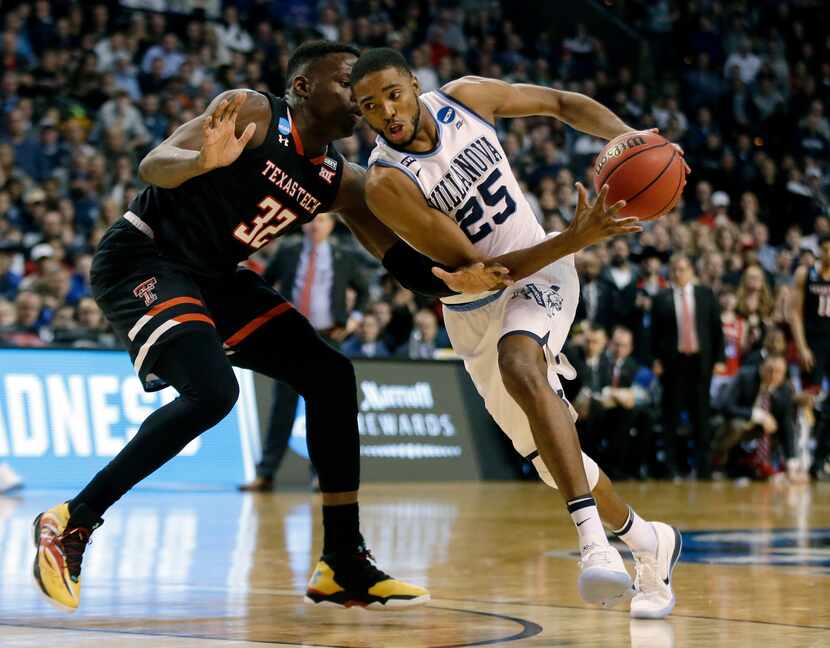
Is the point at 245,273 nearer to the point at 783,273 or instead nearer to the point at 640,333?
the point at 640,333

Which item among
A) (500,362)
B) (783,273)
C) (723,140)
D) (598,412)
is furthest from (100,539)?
(723,140)

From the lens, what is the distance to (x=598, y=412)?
527 inches

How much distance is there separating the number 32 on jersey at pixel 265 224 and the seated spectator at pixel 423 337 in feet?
26.0

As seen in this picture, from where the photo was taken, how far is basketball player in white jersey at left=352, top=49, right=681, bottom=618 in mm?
4586

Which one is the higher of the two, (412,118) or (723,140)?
(723,140)

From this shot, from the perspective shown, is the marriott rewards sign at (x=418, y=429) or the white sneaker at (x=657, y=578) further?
the marriott rewards sign at (x=418, y=429)

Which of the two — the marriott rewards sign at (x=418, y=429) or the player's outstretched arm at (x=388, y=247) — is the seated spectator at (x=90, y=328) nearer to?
the marriott rewards sign at (x=418, y=429)

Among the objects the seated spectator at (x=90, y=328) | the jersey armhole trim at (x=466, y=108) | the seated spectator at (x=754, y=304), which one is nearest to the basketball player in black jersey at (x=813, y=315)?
the seated spectator at (x=754, y=304)

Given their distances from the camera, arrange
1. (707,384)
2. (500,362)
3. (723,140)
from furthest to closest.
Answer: (723,140) → (707,384) → (500,362)

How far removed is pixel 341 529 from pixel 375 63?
1625mm

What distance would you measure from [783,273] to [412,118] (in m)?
12.4

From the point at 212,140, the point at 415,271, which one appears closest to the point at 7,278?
the point at 415,271

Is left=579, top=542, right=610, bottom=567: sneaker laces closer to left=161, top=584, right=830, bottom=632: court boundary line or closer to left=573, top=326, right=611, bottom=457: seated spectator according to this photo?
left=161, top=584, right=830, bottom=632: court boundary line

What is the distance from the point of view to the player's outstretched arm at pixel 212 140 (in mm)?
4512
